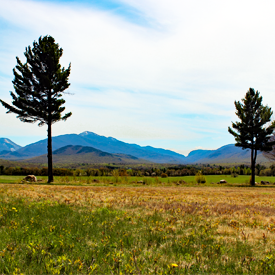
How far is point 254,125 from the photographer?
3219cm

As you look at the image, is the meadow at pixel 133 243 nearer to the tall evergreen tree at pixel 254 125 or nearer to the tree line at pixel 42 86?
the tree line at pixel 42 86

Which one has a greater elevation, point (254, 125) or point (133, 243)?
point (254, 125)

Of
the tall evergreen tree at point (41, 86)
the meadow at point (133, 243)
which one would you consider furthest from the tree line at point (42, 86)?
the meadow at point (133, 243)

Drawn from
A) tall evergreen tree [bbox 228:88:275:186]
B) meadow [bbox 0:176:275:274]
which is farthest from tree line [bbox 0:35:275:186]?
tall evergreen tree [bbox 228:88:275:186]

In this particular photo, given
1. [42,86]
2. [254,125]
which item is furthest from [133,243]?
[254,125]

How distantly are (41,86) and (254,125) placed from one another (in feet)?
104

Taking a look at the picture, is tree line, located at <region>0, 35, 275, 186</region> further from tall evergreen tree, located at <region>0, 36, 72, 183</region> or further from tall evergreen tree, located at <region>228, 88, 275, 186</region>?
tall evergreen tree, located at <region>228, 88, 275, 186</region>

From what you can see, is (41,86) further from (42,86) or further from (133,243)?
(133,243)

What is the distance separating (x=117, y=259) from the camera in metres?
3.35

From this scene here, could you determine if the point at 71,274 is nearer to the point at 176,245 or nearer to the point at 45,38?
the point at 176,245

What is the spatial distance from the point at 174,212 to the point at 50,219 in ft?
13.2

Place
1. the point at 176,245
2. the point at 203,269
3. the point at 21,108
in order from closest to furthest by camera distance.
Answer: the point at 203,269 < the point at 176,245 < the point at 21,108

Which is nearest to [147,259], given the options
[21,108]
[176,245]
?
[176,245]

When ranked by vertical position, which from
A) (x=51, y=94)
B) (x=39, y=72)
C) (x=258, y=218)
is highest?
(x=39, y=72)
